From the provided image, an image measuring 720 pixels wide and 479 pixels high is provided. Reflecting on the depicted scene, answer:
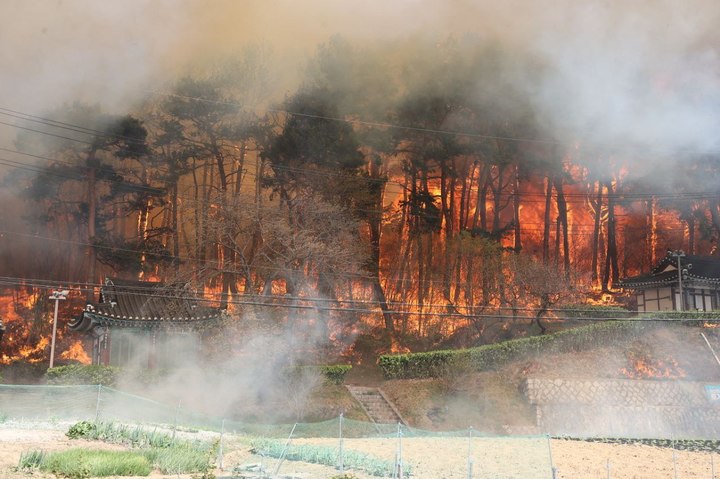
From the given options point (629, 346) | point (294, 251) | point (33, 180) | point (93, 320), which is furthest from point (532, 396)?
point (33, 180)

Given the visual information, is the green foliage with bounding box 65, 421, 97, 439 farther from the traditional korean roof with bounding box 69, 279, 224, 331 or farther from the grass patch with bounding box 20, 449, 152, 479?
the traditional korean roof with bounding box 69, 279, 224, 331

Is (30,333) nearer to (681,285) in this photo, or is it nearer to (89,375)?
(89,375)

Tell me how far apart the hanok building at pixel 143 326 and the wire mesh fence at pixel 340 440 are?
29.4 feet

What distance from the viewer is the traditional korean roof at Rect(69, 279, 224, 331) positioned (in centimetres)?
3559

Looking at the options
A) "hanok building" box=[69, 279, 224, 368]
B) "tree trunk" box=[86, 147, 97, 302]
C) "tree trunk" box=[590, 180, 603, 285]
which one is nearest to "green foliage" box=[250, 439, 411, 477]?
"hanok building" box=[69, 279, 224, 368]

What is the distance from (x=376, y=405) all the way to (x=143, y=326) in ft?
40.2

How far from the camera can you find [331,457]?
20.1 m

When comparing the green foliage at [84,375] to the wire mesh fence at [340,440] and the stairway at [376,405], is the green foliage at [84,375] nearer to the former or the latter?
the wire mesh fence at [340,440]

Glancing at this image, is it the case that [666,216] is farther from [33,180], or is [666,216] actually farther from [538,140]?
[33,180]

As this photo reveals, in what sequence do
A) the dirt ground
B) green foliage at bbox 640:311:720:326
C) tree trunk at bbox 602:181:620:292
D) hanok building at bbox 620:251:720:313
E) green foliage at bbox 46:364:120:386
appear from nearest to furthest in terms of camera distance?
the dirt ground, green foliage at bbox 46:364:120:386, green foliage at bbox 640:311:720:326, hanok building at bbox 620:251:720:313, tree trunk at bbox 602:181:620:292

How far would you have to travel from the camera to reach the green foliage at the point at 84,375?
31.9 meters

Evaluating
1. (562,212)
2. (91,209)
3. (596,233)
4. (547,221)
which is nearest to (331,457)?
(91,209)

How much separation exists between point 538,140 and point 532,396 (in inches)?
1049

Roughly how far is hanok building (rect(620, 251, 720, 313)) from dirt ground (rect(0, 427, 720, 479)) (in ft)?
78.8
